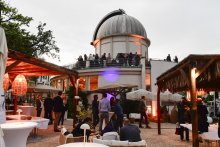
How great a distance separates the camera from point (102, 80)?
29.4 m

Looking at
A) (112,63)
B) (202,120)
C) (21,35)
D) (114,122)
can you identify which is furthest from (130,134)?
(112,63)

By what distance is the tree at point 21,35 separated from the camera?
21.9 metres

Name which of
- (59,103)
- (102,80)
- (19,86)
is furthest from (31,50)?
(19,86)

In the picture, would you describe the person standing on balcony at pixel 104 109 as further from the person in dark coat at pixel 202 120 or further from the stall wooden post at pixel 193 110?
the stall wooden post at pixel 193 110

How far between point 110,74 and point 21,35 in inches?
421

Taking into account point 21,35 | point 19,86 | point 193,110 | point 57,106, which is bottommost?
point 57,106

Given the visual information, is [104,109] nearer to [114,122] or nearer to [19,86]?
[114,122]

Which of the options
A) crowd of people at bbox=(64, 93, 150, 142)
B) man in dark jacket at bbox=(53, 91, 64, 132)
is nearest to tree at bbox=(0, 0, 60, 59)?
man in dark jacket at bbox=(53, 91, 64, 132)

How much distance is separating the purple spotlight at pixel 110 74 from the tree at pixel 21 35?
649 cm

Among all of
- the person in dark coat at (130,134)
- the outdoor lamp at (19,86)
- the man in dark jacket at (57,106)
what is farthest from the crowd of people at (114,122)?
the outdoor lamp at (19,86)

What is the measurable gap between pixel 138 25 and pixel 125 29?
3064 mm

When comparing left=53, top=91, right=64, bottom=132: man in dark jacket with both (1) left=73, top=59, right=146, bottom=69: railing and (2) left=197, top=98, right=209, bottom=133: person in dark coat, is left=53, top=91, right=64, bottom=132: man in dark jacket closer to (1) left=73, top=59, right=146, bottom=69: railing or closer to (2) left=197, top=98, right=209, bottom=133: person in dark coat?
(2) left=197, top=98, right=209, bottom=133: person in dark coat

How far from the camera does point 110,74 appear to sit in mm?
29078

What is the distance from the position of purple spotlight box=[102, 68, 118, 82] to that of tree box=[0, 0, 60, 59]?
6.49m
